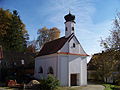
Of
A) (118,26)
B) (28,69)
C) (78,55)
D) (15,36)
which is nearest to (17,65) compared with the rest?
(28,69)

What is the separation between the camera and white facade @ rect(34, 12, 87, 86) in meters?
23.6

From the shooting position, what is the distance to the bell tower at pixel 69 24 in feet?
86.2

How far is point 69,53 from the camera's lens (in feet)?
80.0

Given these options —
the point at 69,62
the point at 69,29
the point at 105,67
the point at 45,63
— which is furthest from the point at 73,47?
the point at 105,67

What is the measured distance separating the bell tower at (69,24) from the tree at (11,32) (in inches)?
722

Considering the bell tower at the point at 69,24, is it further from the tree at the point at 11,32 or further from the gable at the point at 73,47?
the tree at the point at 11,32

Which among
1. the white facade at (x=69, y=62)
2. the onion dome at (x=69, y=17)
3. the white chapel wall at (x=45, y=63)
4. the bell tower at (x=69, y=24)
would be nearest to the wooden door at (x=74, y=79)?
the white facade at (x=69, y=62)

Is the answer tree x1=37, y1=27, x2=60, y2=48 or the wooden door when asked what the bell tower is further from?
tree x1=37, y1=27, x2=60, y2=48

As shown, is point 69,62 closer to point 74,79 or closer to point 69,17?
point 74,79

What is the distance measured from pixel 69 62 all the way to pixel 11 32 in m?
22.3

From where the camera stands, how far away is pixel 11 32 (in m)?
41.4

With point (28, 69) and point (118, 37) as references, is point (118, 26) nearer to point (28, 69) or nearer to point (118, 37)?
point (118, 37)

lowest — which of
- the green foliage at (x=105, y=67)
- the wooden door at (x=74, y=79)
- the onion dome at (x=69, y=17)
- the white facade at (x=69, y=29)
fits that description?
the wooden door at (x=74, y=79)

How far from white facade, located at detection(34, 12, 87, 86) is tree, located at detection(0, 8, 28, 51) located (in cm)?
1633
